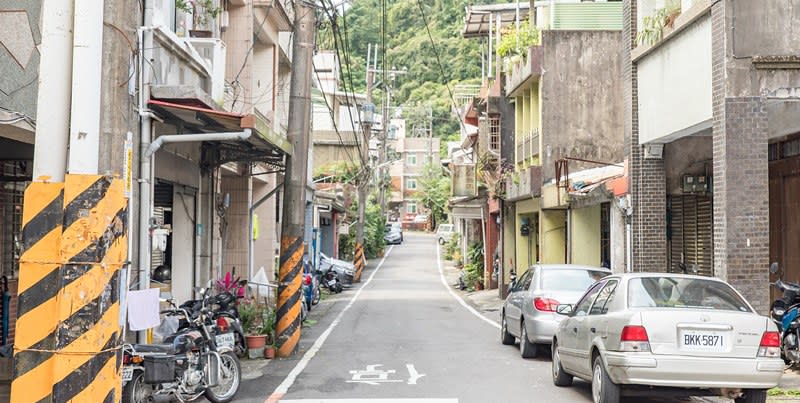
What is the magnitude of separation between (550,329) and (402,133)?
283ft

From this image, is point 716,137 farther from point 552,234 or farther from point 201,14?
point 552,234

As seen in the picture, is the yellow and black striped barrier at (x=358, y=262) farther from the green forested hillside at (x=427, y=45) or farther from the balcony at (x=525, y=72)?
the green forested hillside at (x=427, y=45)

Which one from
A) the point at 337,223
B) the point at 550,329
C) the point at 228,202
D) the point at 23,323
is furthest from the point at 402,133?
the point at 23,323

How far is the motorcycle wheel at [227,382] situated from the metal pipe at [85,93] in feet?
15.8

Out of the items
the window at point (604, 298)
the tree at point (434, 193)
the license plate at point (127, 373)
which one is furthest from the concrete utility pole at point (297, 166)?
the tree at point (434, 193)

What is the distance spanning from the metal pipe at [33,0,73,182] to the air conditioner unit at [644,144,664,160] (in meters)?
12.8

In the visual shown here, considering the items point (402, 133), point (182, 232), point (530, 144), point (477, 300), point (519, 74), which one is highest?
point (402, 133)

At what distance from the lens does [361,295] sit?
31.5m

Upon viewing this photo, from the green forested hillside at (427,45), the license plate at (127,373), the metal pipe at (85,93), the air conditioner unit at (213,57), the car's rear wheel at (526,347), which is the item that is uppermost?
the green forested hillside at (427,45)

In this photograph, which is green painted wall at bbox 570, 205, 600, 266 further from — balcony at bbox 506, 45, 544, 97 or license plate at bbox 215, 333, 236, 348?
license plate at bbox 215, 333, 236, 348

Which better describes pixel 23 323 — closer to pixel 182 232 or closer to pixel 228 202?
pixel 182 232

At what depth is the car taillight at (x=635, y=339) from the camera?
27.8ft

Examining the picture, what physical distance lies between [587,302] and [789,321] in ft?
9.85

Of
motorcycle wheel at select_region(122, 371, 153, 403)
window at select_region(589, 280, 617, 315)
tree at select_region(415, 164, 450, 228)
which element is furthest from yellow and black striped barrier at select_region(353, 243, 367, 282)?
tree at select_region(415, 164, 450, 228)
